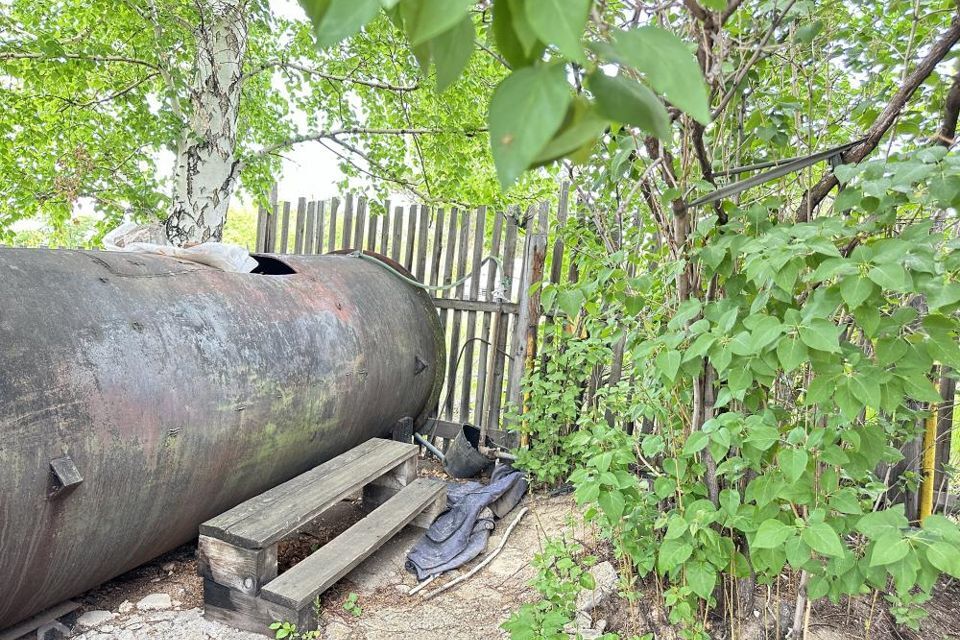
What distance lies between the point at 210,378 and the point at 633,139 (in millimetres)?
1938

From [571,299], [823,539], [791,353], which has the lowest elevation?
[823,539]

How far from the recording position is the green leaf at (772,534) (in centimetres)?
127

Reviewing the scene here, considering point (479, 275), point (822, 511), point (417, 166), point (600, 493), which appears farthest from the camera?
point (417, 166)

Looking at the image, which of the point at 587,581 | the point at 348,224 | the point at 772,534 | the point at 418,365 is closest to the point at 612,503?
the point at 587,581

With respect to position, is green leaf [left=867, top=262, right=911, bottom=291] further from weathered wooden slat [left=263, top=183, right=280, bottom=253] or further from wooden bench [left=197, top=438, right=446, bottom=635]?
weathered wooden slat [left=263, top=183, right=280, bottom=253]

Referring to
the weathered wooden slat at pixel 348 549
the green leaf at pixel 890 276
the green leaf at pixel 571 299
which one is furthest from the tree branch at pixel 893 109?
the weathered wooden slat at pixel 348 549

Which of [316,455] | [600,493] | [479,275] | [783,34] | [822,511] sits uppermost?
[783,34]

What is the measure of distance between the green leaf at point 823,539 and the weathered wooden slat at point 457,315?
3.60m

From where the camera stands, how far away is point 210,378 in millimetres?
2387

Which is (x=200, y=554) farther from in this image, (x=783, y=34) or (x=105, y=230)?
(x=105, y=230)

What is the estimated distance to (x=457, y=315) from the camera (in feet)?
15.8

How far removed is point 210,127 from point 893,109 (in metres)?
4.47

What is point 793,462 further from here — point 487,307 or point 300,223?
point 300,223

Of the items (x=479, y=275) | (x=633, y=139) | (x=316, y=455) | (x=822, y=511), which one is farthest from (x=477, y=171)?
(x=822, y=511)
